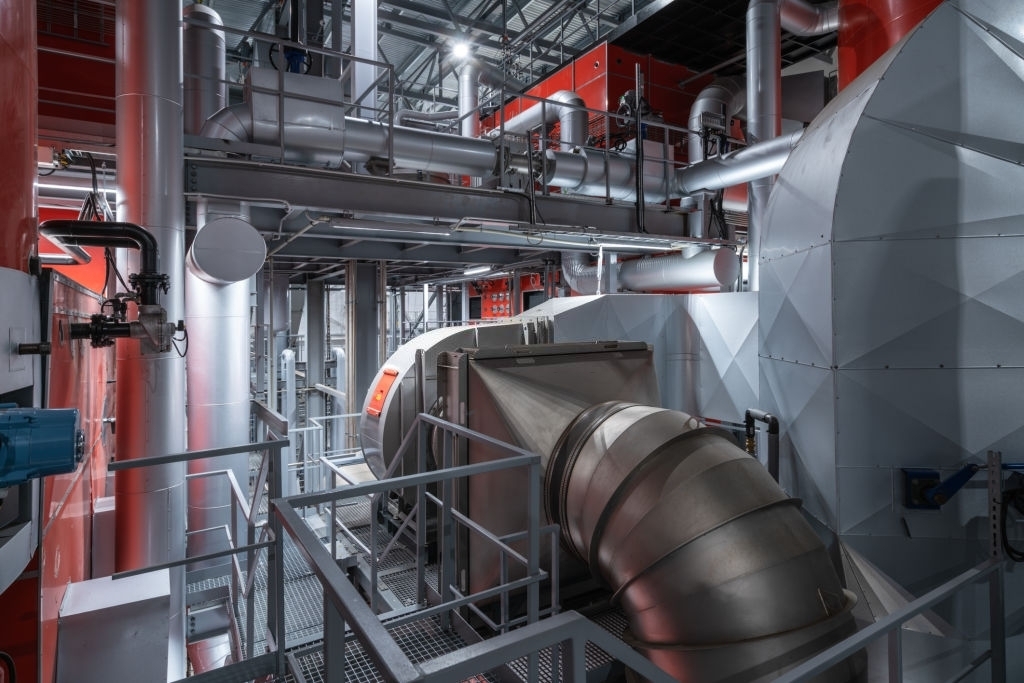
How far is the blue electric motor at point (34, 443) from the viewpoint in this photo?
4.92ft

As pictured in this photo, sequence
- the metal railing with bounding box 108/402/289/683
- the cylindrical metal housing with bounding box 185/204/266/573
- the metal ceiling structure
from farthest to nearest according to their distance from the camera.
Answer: the metal ceiling structure, the cylindrical metal housing with bounding box 185/204/266/573, the metal railing with bounding box 108/402/289/683

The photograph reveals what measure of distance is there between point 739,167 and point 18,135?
726cm

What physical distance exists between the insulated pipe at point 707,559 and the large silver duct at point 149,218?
12.0 ft

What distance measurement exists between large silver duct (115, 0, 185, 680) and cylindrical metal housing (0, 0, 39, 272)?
2.97m

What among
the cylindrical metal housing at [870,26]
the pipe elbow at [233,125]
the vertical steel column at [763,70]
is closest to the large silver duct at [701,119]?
the vertical steel column at [763,70]

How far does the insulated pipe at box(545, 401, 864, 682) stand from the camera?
2.88 meters

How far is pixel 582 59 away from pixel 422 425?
351 inches

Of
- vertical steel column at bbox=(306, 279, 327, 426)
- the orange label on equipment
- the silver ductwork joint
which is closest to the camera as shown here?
the orange label on equipment

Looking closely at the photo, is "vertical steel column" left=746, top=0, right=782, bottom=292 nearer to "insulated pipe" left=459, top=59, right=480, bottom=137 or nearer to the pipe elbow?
"insulated pipe" left=459, top=59, right=480, bottom=137

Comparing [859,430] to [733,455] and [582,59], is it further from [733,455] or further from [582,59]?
[582,59]

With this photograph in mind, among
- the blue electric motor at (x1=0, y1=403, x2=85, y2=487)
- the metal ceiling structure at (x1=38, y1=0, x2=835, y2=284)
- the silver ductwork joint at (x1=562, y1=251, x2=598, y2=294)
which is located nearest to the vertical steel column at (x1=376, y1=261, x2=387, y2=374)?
the metal ceiling structure at (x1=38, y1=0, x2=835, y2=284)

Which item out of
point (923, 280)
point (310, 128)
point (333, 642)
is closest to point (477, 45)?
point (310, 128)

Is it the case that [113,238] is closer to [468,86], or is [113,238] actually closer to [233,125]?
[233,125]

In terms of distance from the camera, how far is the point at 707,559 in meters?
3.00
